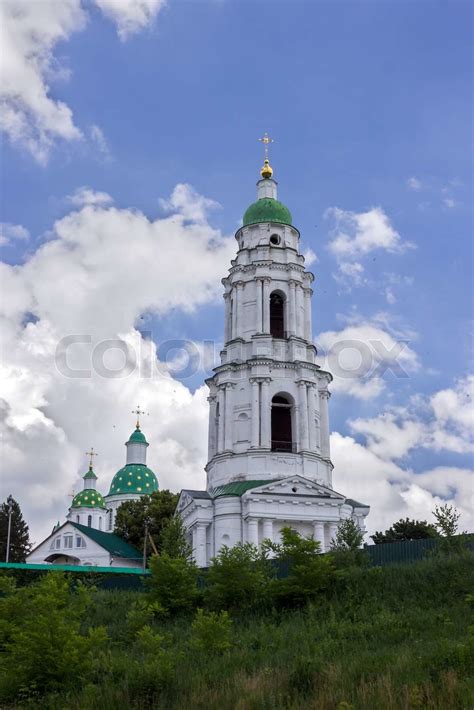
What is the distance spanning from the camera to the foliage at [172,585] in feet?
85.4

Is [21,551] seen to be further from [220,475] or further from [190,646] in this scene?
[190,646]

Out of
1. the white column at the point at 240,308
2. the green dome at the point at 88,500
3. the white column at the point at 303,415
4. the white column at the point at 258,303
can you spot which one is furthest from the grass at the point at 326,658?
the green dome at the point at 88,500

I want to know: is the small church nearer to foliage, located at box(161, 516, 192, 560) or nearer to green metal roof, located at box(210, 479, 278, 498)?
green metal roof, located at box(210, 479, 278, 498)

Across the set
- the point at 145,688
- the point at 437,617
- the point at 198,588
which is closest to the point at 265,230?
the point at 198,588

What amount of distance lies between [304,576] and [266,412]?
23290mm

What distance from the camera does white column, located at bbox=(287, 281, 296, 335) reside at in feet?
167

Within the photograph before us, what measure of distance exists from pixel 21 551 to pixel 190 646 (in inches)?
2379

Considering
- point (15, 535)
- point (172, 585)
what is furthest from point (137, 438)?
point (172, 585)

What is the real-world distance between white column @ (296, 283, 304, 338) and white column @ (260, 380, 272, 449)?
466cm

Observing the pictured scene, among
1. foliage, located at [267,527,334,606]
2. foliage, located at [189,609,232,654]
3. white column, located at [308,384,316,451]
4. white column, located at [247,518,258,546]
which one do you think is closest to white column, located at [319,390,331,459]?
white column, located at [308,384,316,451]

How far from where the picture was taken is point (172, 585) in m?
26.4

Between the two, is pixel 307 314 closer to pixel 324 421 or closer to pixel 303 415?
pixel 324 421

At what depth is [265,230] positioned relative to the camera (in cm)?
5353

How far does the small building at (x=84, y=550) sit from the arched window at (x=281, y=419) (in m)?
16.7
